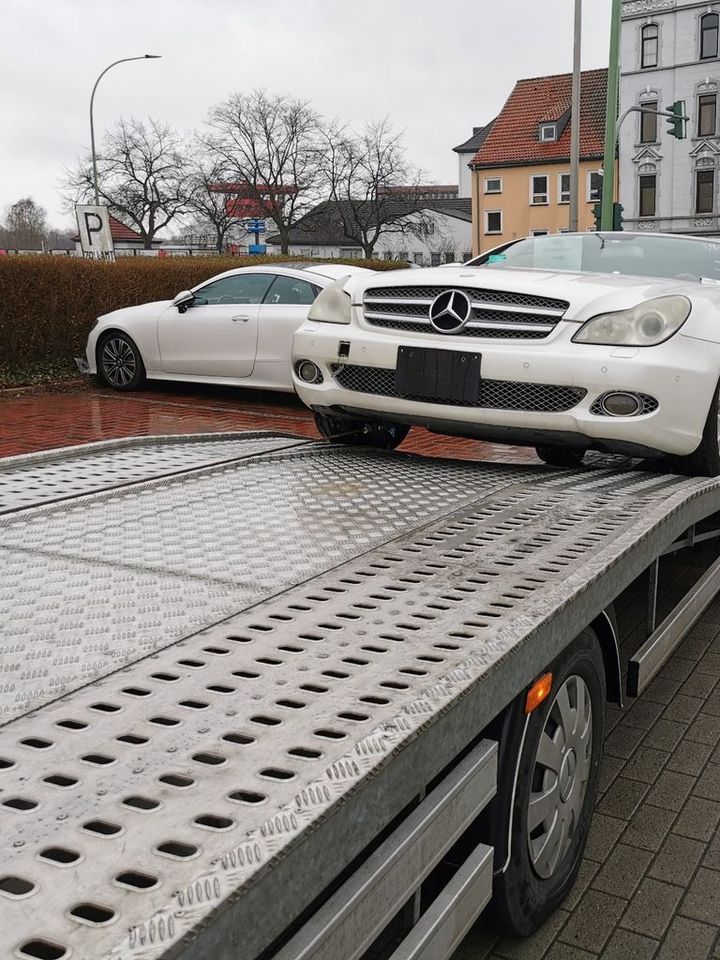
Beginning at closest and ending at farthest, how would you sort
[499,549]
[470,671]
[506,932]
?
[470,671] < [506,932] < [499,549]

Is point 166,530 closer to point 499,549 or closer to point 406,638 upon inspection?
point 499,549

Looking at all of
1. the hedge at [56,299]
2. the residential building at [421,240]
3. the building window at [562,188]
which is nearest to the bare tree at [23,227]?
the residential building at [421,240]

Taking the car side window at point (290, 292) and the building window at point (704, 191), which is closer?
the car side window at point (290, 292)

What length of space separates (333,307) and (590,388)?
1.43 metres

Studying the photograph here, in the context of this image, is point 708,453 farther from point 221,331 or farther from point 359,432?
point 221,331

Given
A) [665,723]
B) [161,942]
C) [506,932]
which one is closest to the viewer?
[161,942]

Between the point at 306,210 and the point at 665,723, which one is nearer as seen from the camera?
the point at 665,723

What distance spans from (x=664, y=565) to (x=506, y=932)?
1.48 m

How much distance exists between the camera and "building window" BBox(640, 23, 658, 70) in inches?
2111

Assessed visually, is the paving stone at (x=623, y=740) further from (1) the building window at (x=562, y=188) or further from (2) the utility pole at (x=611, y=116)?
(1) the building window at (x=562, y=188)

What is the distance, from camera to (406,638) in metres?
2.10

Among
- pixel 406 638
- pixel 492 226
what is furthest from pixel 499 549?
pixel 492 226

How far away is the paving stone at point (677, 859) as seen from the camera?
111 inches

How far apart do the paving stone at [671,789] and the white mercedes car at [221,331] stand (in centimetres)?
773
